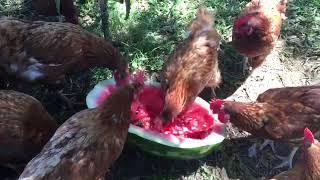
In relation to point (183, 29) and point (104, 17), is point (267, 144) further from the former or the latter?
point (104, 17)

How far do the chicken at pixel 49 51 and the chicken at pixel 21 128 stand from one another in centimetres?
45

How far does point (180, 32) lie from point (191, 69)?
1.14 meters

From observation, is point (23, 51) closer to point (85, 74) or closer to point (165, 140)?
point (85, 74)

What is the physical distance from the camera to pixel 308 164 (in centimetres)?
378

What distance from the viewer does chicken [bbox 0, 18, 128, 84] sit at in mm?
4496

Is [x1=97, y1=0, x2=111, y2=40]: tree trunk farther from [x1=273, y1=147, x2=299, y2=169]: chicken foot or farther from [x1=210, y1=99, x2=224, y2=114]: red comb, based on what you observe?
[x1=273, y1=147, x2=299, y2=169]: chicken foot

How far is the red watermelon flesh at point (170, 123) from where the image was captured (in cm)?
434

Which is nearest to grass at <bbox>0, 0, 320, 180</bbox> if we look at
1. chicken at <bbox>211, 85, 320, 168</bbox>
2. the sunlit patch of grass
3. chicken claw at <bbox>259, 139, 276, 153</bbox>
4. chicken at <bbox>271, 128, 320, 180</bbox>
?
the sunlit patch of grass

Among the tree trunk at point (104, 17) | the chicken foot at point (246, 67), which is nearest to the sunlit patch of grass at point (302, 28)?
the chicken foot at point (246, 67)

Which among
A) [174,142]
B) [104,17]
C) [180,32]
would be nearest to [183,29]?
[180,32]

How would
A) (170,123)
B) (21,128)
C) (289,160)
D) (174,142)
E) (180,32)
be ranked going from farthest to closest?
(180,32) → (289,160) → (170,123) → (174,142) → (21,128)

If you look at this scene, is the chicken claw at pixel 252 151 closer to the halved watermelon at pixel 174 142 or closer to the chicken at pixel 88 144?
the halved watermelon at pixel 174 142

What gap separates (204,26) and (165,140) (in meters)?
1.35

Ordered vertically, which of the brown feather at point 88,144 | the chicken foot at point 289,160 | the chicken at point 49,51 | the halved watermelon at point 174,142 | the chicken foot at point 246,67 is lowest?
the chicken foot at point 289,160
